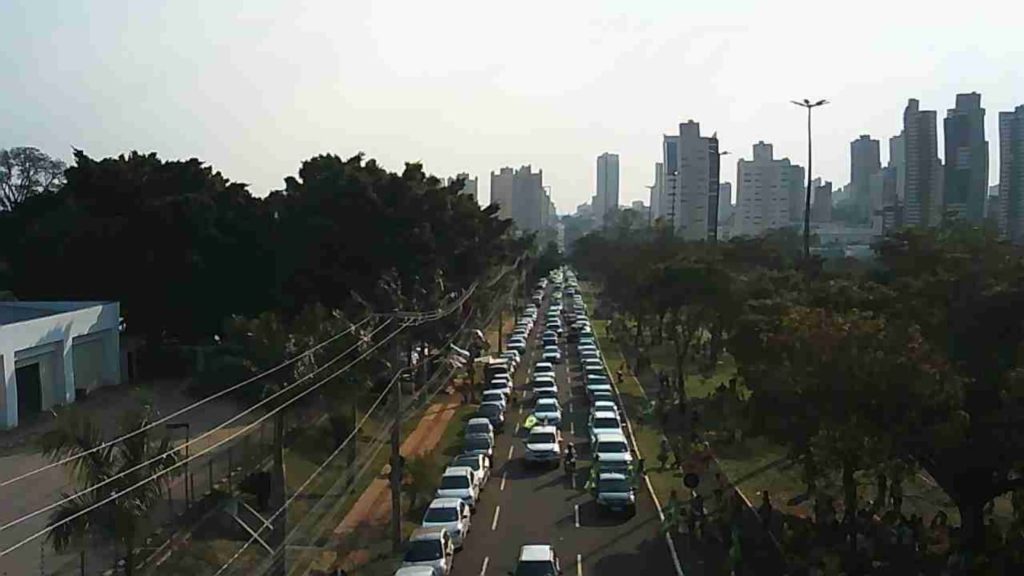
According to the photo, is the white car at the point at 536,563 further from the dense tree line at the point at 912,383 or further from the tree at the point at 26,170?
the tree at the point at 26,170

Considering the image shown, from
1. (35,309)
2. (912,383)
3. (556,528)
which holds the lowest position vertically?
(556,528)

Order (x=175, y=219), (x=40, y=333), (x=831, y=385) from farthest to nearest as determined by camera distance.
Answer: (x=175, y=219)
(x=40, y=333)
(x=831, y=385)

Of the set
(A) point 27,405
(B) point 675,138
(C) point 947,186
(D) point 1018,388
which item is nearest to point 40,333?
(A) point 27,405

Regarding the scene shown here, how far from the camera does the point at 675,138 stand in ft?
363

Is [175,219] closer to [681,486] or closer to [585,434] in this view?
[585,434]

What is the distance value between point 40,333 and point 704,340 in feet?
93.5

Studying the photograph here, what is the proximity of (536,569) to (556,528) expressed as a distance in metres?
4.11

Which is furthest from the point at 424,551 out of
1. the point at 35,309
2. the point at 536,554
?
the point at 35,309

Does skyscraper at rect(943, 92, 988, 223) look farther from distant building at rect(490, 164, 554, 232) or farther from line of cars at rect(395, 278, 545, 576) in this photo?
distant building at rect(490, 164, 554, 232)

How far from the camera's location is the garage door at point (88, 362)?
104 ft

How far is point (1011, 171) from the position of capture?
2992 inches

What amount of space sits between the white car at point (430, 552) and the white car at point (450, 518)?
0.86 meters

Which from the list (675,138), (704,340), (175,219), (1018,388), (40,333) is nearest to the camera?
(1018,388)

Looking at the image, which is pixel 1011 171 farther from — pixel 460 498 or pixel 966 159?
pixel 460 498
